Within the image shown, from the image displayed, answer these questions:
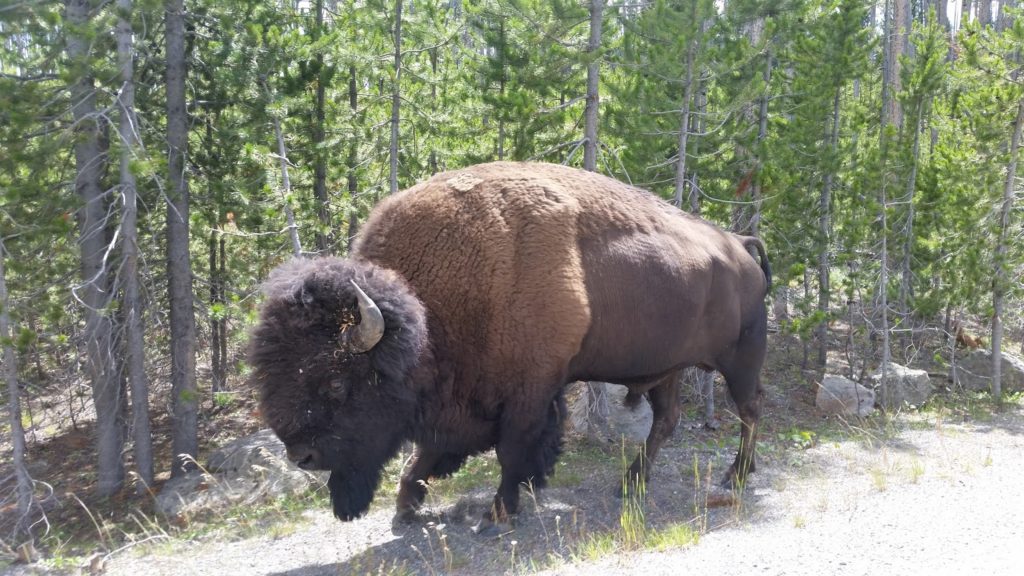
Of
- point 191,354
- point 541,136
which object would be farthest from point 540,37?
point 191,354

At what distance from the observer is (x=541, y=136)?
36.5ft

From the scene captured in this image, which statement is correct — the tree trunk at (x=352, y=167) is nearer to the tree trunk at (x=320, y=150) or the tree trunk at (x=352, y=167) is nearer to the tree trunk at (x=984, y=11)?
the tree trunk at (x=320, y=150)

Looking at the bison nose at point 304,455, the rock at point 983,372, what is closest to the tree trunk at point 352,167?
the bison nose at point 304,455

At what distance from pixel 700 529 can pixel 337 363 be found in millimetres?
2995

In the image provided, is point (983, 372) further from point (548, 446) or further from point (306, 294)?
point (306, 294)

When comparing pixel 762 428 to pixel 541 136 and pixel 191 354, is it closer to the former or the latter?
pixel 541 136

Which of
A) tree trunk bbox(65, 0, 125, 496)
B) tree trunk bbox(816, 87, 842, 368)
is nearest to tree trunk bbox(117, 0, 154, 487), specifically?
tree trunk bbox(65, 0, 125, 496)

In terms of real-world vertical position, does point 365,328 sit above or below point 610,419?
above

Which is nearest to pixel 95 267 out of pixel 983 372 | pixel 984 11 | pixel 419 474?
pixel 419 474

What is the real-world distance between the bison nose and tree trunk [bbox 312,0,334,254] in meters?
6.86

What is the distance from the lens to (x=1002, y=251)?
12.8 meters

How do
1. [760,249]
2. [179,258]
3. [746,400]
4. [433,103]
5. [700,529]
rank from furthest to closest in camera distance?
1. [433,103]
2. [179,258]
3. [760,249]
4. [746,400]
5. [700,529]

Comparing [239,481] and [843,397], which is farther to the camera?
[843,397]

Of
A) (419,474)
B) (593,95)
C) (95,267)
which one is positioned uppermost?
(593,95)
